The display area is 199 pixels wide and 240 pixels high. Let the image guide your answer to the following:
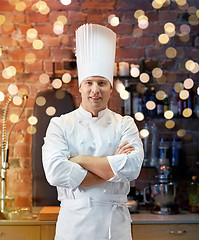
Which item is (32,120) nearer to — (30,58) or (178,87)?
(30,58)

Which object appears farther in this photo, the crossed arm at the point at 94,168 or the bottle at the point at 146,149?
the bottle at the point at 146,149

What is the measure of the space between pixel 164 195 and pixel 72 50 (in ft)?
4.11

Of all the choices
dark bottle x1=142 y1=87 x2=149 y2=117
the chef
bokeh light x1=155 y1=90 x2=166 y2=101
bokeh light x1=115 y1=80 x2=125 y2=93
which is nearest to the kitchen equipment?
dark bottle x1=142 y1=87 x2=149 y2=117

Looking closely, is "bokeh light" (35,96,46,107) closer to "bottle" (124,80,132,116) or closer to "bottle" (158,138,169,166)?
"bottle" (124,80,132,116)

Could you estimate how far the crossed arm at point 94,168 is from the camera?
1855 millimetres

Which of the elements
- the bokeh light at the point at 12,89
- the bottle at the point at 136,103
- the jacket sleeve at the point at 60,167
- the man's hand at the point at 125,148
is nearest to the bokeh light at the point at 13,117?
the bokeh light at the point at 12,89

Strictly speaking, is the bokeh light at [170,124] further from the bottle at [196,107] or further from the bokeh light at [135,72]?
the bokeh light at [135,72]

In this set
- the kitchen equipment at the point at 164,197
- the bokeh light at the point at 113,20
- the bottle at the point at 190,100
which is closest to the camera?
the kitchen equipment at the point at 164,197

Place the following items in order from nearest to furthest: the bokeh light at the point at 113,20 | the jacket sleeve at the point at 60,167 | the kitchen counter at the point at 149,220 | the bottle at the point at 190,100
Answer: the jacket sleeve at the point at 60,167
the kitchen counter at the point at 149,220
the bottle at the point at 190,100
the bokeh light at the point at 113,20

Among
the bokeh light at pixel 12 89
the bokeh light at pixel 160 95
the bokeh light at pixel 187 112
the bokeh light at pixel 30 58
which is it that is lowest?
the bokeh light at pixel 187 112

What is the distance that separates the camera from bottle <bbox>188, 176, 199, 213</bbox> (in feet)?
9.57

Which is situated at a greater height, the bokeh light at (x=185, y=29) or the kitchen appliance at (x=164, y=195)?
the bokeh light at (x=185, y=29)

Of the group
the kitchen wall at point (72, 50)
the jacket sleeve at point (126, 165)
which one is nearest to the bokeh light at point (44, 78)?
the kitchen wall at point (72, 50)

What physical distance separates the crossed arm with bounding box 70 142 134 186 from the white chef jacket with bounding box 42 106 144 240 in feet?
0.07
